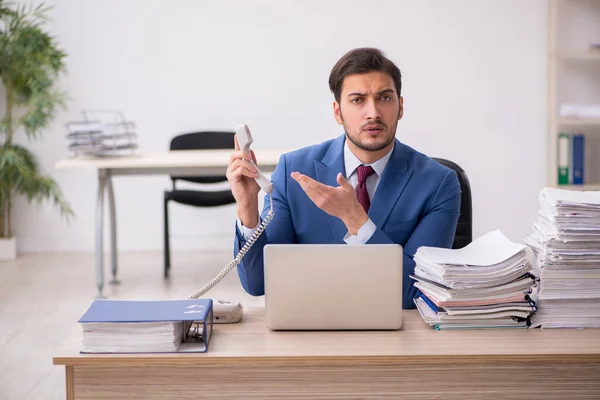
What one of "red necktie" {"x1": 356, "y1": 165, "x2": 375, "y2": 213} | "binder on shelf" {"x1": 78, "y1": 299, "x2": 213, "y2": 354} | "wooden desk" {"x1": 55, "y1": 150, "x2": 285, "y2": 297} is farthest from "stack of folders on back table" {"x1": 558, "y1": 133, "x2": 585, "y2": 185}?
"binder on shelf" {"x1": 78, "y1": 299, "x2": 213, "y2": 354}

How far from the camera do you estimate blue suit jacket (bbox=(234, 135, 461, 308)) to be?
89.1 inches

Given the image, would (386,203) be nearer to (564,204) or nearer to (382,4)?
(564,204)

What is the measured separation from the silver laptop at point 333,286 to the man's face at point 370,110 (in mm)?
Result: 636

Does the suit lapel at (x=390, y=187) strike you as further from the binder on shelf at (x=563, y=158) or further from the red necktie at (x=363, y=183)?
the binder on shelf at (x=563, y=158)

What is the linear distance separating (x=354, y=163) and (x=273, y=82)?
3707mm

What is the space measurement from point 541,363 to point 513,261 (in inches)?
9.8

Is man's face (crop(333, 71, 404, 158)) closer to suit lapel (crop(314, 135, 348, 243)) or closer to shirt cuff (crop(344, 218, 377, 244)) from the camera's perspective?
suit lapel (crop(314, 135, 348, 243))

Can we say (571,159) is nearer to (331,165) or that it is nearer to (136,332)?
(331,165)

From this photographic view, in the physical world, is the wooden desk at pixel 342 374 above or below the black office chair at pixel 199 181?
below

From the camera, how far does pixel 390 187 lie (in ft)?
7.58

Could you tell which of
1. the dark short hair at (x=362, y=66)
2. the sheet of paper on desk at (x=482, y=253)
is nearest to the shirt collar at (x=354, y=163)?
the dark short hair at (x=362, y=66)

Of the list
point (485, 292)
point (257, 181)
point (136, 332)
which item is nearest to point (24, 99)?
point (257, 181)

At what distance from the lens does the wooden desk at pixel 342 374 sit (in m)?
1.60

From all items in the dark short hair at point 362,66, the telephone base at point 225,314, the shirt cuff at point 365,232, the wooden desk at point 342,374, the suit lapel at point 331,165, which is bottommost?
the wooden desk at point 342,374
